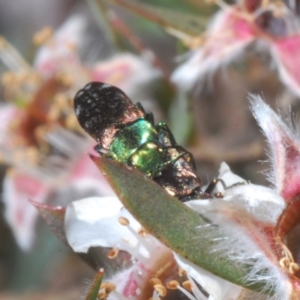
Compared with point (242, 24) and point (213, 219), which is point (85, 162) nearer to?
point (242, 24)

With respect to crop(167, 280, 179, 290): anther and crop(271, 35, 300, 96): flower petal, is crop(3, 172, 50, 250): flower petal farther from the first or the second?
crop(167, 280, 179, 290): anther

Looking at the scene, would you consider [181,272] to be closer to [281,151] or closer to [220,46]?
[281,151]

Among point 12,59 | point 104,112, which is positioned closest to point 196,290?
point 104,112

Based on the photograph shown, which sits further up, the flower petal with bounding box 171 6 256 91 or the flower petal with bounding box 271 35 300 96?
the flower petal with bounding box 171 6 256 91

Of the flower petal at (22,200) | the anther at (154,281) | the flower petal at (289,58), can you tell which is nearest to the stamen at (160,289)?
the anther at (154,281)

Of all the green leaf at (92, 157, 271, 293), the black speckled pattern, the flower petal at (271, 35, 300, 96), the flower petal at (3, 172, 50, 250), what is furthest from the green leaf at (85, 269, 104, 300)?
the flower petal at (3, 172, 50, 250)

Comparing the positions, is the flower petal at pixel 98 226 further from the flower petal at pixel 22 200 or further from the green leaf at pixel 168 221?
the flower petal at pixel 22 200

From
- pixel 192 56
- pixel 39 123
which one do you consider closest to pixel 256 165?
pixel 192 56
